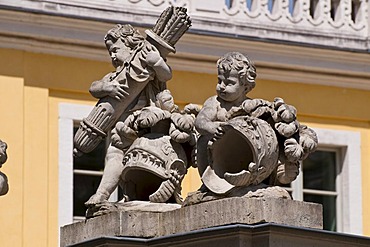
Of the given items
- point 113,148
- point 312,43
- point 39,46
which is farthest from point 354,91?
point 113,148

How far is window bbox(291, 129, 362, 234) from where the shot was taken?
2553 centimetres

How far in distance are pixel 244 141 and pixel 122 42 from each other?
2141mm

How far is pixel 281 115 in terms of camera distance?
50.1 feet

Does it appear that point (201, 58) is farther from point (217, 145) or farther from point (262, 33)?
point (217, 145)

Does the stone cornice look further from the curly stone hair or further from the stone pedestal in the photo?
the curly stone hair

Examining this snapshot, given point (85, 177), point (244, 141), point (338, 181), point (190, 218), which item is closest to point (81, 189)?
point (85, 177)

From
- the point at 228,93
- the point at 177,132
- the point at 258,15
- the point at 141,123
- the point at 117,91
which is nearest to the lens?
the point at 228,93

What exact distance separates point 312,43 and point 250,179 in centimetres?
1013

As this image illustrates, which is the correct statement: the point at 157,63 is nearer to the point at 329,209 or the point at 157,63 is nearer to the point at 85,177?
the point at 85,177

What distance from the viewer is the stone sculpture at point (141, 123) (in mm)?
16031

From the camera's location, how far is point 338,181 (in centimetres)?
2564

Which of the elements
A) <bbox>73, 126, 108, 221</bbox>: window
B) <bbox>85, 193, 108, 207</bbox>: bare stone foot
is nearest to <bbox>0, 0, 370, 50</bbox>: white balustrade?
<bbox>73, 126, 108, 221</bbox>: window

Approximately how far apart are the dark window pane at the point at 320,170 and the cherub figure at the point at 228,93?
982 centimetres

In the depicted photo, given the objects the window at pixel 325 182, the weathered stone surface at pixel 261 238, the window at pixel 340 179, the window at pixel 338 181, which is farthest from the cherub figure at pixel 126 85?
the window at pixel 338 181
